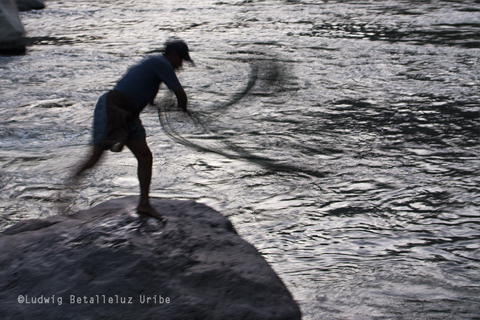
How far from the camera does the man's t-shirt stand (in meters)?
4.69

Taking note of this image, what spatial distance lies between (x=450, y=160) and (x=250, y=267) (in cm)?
395

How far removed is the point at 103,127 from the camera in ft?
15.8

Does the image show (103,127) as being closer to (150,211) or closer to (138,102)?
(138,102)

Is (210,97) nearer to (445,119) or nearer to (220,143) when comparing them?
(220,143)

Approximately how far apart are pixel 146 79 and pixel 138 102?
0.20 meters

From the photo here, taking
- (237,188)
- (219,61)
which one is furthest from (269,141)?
(219,61)

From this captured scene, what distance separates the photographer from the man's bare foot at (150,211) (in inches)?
181

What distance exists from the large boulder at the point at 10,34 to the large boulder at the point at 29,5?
23.7 feet

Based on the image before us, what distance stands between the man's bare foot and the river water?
3.14ft

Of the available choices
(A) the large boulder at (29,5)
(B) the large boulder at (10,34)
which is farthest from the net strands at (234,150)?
(A) the large boulder at (29,5)

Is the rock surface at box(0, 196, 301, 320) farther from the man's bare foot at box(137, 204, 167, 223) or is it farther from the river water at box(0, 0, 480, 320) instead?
the river water at box(0, 0, 480, 320)

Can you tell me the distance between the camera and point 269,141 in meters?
7.76

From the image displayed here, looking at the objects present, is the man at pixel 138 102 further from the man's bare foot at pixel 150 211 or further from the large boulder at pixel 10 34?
the large boulder at pixel 10 34

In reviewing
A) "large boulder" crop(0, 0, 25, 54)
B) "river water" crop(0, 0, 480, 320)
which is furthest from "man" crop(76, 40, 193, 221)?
"large boulder" crop(0, 0, 25, 54)
